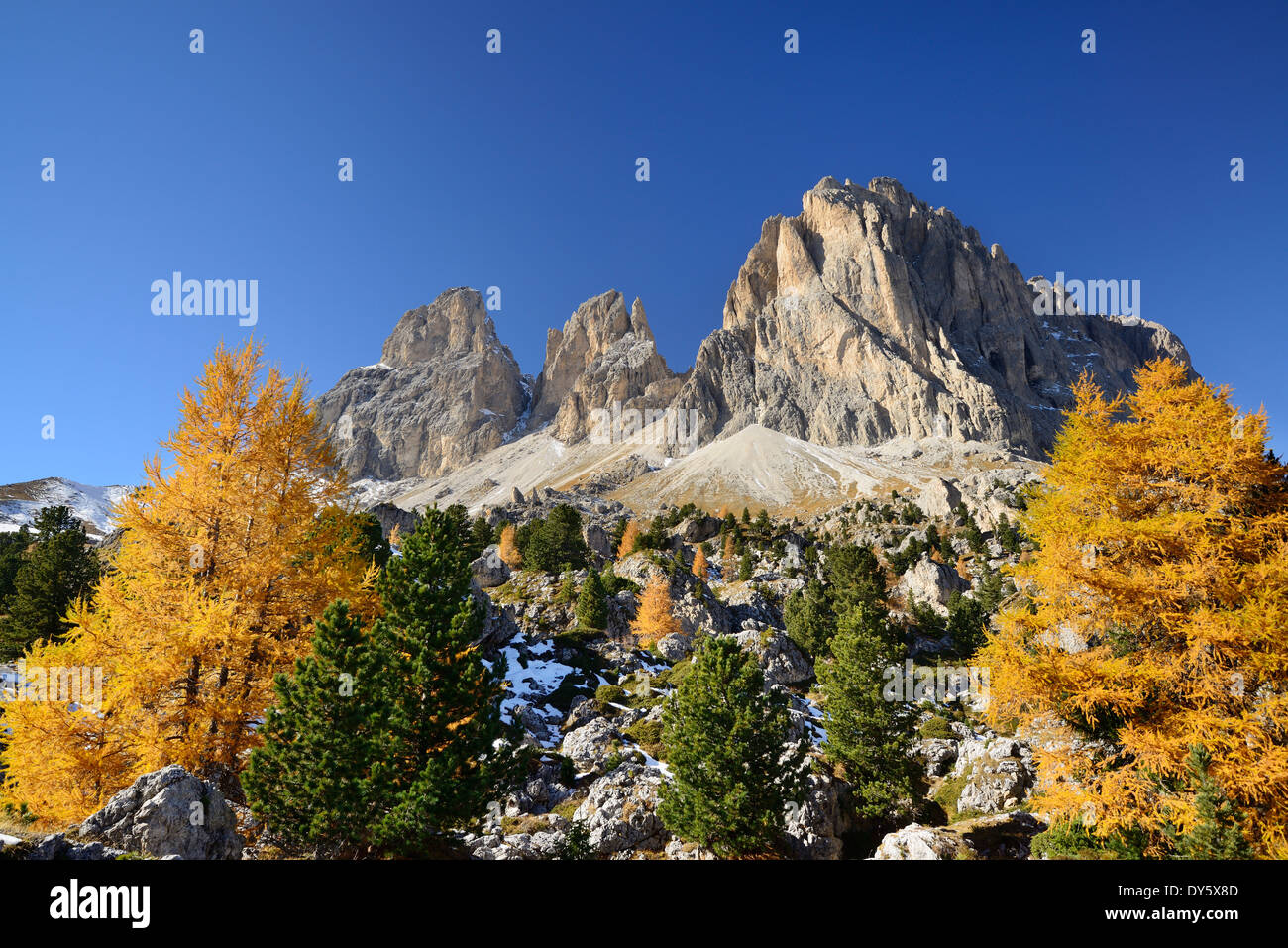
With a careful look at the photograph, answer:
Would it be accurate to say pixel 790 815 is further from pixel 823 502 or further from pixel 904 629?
pixel 823 502

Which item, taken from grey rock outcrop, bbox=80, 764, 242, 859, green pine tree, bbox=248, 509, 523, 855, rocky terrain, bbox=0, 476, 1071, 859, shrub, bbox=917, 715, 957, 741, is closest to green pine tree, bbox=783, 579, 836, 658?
rocky terrain, bbox=0, 476, 1071, 859

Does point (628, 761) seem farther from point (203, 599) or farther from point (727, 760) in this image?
point (203, 599)

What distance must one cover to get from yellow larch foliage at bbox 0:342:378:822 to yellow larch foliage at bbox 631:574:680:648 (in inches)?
1428

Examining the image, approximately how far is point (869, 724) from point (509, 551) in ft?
201

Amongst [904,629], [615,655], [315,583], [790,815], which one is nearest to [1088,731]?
[790,815]

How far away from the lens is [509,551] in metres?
79.6

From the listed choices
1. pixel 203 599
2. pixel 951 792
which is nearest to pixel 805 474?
pixel 951 792

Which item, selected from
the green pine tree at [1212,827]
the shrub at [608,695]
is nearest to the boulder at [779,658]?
the shrub at [608,695]

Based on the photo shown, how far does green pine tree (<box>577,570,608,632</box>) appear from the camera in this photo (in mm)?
50531

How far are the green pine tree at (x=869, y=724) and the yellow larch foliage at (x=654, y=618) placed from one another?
22388 mm

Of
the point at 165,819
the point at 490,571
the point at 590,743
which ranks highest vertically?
the point at 490,571

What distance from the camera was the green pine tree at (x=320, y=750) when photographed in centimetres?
1292

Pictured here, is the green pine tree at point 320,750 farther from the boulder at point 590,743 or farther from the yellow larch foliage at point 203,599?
the boulder at point 590,743
